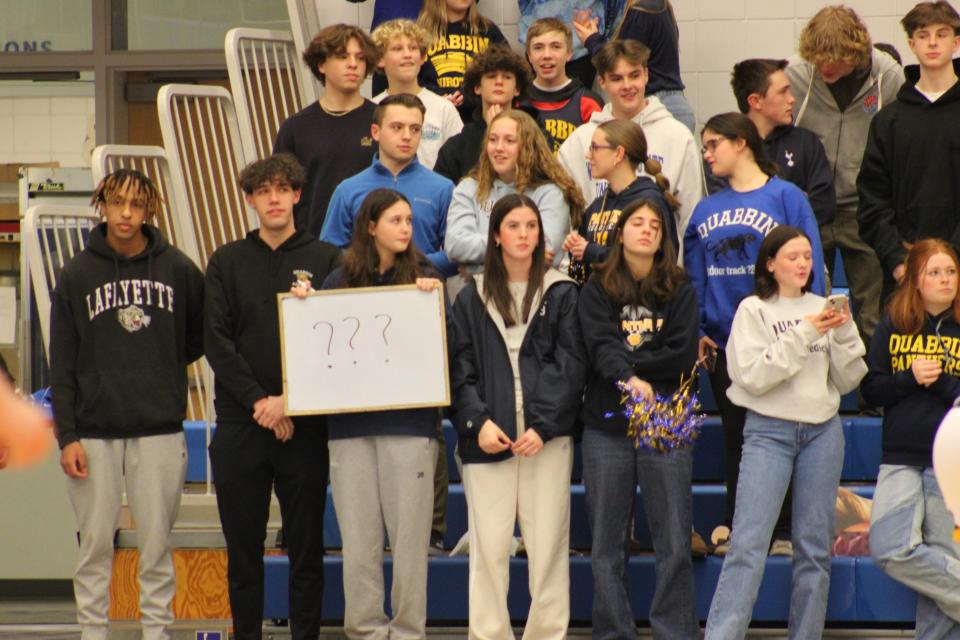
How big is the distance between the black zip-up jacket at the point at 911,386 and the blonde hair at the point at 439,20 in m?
3.14

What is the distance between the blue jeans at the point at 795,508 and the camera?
5.16m

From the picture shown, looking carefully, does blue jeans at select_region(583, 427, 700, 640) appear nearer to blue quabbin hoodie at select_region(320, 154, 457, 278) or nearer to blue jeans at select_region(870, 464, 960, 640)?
blue jeans at select_region(870, 464, 960, 640)

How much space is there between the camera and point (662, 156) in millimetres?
6184

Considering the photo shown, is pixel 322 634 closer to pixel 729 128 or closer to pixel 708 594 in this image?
pixel 708 594

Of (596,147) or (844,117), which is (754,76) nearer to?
(844,117)

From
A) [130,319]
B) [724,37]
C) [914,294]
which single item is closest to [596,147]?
[914,294]

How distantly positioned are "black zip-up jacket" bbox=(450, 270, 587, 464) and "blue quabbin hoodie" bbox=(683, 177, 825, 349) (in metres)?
0.64

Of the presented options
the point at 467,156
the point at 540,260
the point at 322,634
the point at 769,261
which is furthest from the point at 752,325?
the point at 322,634

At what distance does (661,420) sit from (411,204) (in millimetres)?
1422

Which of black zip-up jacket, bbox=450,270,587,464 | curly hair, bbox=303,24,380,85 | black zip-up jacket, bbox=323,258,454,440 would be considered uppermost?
curly hair, bbox=303,24,380,85

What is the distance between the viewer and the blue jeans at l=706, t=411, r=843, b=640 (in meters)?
5.16

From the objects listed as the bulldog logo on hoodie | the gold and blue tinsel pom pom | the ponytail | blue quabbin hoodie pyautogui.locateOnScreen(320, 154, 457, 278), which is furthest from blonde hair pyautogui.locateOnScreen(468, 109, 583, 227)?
the gold and blue tinsel pom pom

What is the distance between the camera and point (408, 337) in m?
5.28

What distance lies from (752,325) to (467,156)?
66.5 inches
